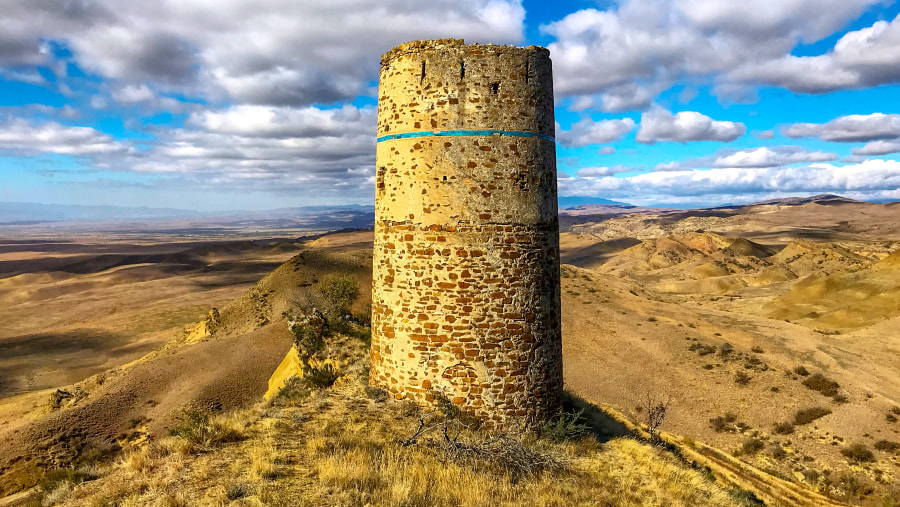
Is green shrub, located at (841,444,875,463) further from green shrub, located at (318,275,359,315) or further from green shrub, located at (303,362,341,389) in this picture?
green shrub, located at (318,275,359,315)

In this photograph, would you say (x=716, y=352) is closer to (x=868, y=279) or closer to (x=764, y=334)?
(x=764, y=334)

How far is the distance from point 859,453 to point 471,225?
17.4 metres

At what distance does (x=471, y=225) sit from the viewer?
8.60m

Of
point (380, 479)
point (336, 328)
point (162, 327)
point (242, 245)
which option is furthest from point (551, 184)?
point (242, 245)

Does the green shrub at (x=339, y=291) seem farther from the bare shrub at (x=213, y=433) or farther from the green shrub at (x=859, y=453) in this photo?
the green shrub at (x=859, y=453)

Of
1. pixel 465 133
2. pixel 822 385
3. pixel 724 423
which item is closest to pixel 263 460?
pixel 465 133

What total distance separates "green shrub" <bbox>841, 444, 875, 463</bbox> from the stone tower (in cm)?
1480

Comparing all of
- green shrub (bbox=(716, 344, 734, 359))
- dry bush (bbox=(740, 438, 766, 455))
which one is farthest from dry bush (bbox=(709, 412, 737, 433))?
green shrub (bbox=(716, 344, 734, 359))

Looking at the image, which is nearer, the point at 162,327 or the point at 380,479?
the point at 380,479

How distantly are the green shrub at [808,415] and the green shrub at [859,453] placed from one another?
2.02 meters

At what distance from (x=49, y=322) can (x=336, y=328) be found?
47.6 meters

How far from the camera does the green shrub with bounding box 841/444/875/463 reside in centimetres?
1656

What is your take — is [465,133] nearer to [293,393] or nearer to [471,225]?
[471,225]

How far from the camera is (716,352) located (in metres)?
26.3
